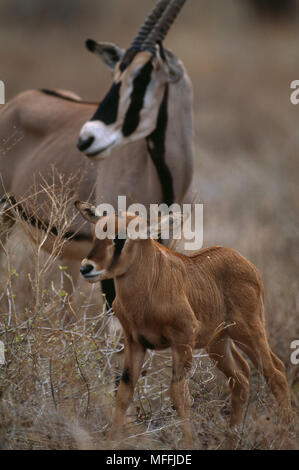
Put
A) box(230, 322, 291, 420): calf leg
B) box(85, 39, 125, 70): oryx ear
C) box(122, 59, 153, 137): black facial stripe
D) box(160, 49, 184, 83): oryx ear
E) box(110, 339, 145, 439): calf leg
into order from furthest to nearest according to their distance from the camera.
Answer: box(85, 39, 125, 70): oryx ear < box(160, 49, 184, 83): oryx ear < box(122, 59, 153, 137): black facial stripe < box(230, 322, 291, 420): calf leg < box(110, 339, 145, 439): calf leg

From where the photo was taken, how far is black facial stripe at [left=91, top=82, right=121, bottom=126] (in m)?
5.22

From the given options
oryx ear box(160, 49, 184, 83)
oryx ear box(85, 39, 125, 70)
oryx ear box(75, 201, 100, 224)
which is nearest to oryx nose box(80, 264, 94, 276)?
oryx ear box(75, 201, 100, 224)

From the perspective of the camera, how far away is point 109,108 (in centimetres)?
527

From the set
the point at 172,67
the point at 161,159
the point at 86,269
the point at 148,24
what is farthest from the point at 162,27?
the point at 86,269

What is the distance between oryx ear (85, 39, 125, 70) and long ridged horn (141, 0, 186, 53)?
1.83 ft

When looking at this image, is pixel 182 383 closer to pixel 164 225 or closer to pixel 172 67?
pixel 164 225

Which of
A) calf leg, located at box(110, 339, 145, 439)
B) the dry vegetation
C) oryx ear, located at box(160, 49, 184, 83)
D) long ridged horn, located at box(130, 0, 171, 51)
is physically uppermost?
long ridged horn, located at box(130, 0, 171, 51)

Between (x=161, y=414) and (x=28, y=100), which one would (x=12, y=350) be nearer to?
(x=161, y=414)

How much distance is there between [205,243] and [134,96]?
3.55 meters

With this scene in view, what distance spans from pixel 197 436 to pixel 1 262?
3.36 meters

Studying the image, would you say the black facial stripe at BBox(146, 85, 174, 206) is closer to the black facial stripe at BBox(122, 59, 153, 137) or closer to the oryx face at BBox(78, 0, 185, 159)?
the oryx face at BBox(78, 0, 185, 159)

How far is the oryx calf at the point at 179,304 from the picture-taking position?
347 cm

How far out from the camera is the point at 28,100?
6.57 metres
